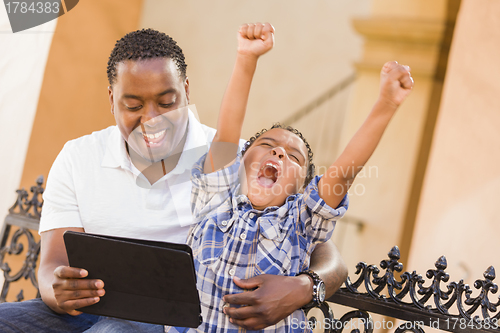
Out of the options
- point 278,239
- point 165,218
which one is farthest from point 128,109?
point 278,239

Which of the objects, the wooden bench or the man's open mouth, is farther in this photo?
the man's open mouth

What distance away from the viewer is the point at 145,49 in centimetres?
138

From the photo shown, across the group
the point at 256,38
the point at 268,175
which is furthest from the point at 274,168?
the point at 256,38

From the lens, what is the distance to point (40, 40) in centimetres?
225

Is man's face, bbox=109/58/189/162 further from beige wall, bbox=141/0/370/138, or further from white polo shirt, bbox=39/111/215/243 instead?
beige wall, bbox=141/0/370/138

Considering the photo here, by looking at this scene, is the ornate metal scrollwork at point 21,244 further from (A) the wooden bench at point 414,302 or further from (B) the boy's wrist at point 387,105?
(B) the boy's wrist at point 387,105

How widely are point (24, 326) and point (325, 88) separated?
387 centimetres

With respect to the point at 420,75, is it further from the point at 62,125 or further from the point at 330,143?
the point at 62,125

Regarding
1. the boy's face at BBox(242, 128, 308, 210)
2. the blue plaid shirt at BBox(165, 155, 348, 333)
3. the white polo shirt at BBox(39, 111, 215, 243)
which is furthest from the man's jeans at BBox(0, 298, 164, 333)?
the boy's face at BBox(242, 128, 308, 210)

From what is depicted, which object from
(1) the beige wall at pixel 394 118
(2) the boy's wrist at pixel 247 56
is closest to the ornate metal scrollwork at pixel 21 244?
(2) the boy's wrist at pixel 247 56

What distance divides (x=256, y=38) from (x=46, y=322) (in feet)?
3.02

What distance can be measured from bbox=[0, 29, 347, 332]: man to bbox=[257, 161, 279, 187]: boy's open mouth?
0.80 ft

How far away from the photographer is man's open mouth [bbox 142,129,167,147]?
138cm

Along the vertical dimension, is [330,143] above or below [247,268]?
above
